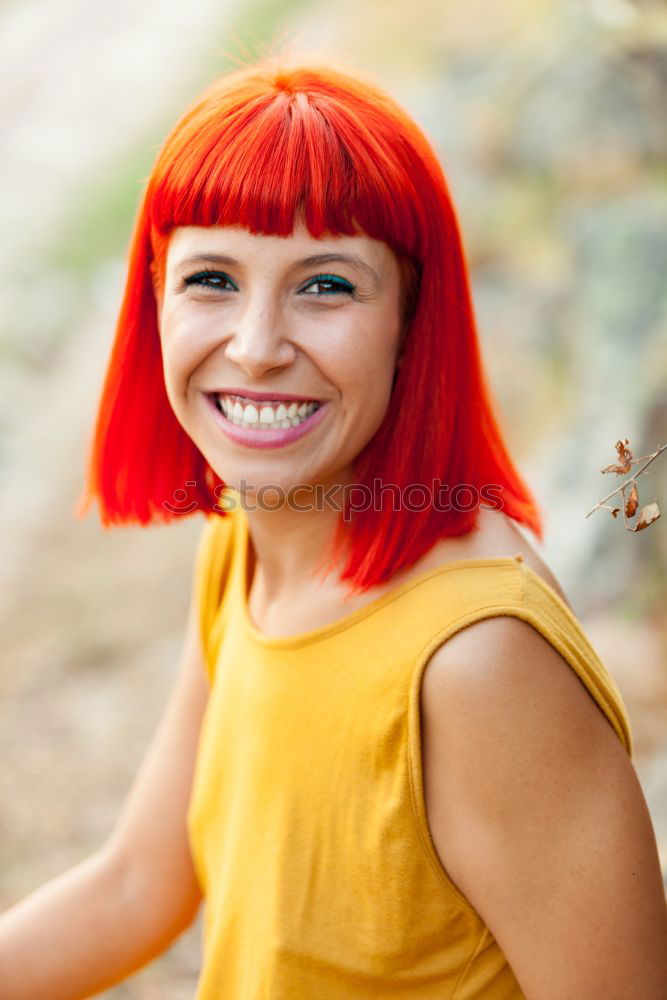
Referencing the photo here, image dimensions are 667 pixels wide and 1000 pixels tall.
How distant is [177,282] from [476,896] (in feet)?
2.83

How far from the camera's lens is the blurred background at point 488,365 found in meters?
3.00

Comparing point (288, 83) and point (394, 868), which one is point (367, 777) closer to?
point (394, 868)

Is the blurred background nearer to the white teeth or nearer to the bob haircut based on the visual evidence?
the bob haircut

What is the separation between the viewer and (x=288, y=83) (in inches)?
59.1

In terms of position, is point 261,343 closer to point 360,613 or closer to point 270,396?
point 270,396

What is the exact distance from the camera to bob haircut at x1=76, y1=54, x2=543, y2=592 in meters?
1.43

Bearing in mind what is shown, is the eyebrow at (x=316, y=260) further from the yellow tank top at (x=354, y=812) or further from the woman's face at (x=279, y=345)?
the yellow tank top at (x=354, y=812)

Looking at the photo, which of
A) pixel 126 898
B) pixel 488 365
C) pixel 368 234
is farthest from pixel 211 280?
pixel 488 365

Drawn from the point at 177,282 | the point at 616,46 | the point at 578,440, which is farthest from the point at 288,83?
the point at 616,46

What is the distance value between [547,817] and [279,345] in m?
0.66

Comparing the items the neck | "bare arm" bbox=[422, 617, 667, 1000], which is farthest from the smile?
"bare arm" bbox=[422, 617, 667, 1000]

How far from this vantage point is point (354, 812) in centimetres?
147

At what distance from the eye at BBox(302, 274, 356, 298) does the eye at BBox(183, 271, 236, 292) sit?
105 millimetres

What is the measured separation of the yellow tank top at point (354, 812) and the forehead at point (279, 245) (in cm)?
42
